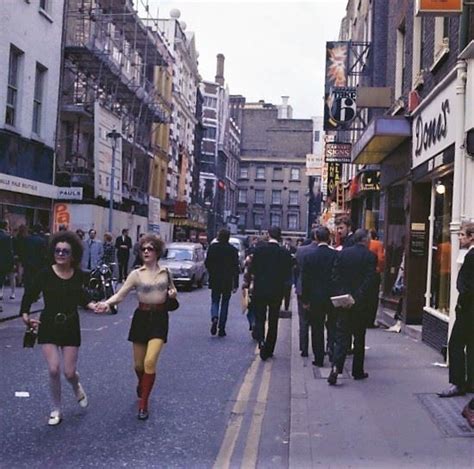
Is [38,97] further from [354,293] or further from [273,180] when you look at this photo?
[273,180]

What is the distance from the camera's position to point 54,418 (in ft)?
20.8

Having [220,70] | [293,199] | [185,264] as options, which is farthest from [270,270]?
[293,199]

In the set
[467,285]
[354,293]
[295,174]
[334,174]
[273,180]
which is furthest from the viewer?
[295,174]

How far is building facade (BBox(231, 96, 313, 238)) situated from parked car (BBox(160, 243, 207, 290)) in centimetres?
6362

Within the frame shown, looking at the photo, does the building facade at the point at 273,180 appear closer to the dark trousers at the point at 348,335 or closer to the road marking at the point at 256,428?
the dark trousers at the point at 348,335

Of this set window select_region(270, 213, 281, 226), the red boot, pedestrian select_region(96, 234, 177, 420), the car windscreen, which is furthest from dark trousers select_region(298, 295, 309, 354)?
window select_region(270, 213, 281, 226)

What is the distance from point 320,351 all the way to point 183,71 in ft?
152

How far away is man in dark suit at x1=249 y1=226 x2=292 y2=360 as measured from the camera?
391 inches

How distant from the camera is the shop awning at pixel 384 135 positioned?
13.6 metres

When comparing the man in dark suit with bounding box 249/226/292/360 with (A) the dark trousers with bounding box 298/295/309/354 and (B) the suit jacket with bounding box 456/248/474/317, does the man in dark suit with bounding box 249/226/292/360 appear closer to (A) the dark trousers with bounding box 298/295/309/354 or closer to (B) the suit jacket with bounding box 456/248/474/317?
(A) the dark trousers with bounding box 298/295/309/354

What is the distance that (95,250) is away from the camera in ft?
61.0

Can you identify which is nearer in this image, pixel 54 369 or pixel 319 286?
pixel 54 369

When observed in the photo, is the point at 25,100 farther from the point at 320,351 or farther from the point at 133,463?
the point at 133,463

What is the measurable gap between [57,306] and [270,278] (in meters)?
4.09
